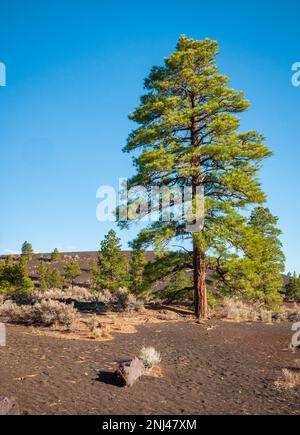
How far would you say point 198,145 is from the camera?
16875 mm

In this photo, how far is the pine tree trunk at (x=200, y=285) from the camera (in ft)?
51.0

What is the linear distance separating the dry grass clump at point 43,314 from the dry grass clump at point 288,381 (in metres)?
6.59

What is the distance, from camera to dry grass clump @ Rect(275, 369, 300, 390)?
24.5ft

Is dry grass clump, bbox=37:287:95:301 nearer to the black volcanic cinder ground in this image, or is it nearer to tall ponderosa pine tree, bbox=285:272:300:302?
the black volcanic cinder ground

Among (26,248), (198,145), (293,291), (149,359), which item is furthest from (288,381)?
(26,248)

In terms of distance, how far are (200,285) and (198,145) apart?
6599 millimetres

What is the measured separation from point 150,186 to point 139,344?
7787 millimetres

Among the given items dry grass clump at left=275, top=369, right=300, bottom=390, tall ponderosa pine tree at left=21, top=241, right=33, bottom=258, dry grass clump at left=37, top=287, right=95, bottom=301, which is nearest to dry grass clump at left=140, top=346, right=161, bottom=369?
dry grass clump at left=275, top=369, right=300, bottom=390

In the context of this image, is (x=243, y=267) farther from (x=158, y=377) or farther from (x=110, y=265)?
(x=110, y=265)

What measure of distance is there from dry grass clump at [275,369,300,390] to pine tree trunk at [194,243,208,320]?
736cm

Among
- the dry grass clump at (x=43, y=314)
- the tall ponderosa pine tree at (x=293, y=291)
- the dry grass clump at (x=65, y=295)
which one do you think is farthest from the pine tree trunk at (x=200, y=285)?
the tall ponderosa pine tree at (x=293, y=291)

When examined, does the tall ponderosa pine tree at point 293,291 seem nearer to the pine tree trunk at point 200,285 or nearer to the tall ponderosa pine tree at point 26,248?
the pine tree trunk at point 200,285
